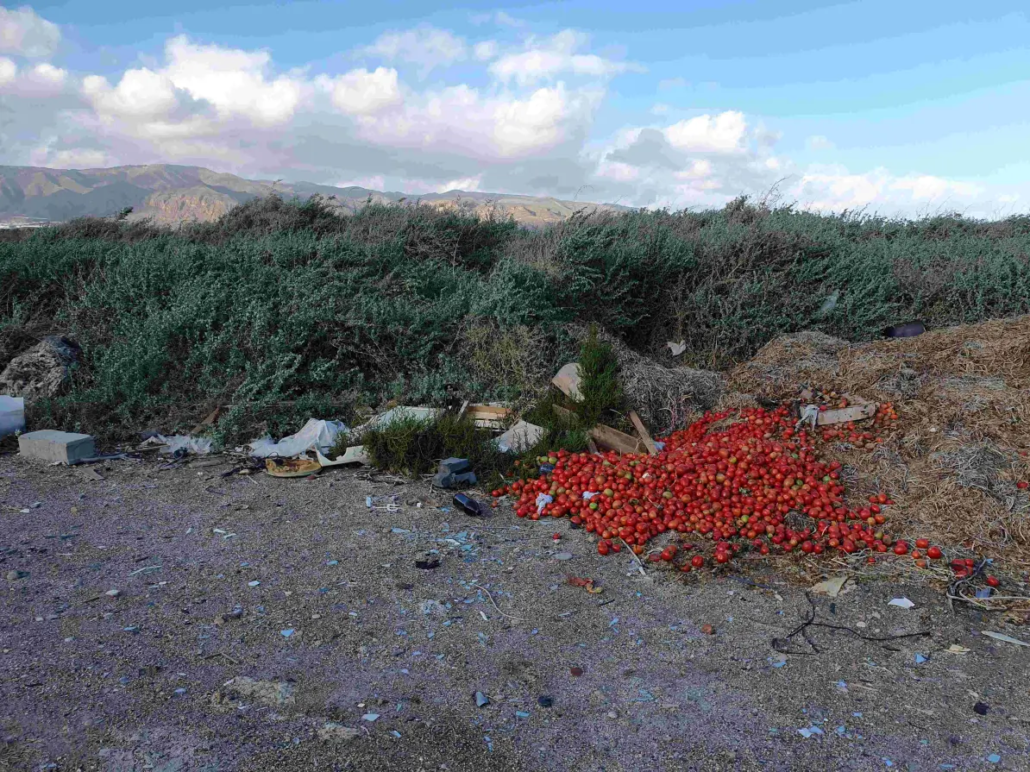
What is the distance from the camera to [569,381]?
6562 mm

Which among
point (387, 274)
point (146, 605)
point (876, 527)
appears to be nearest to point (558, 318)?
point (387, 274)

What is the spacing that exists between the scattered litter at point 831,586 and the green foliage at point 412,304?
8.95 feet

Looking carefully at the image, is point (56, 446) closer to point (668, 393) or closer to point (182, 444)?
point (182, 444)

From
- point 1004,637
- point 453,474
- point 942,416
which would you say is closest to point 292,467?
point 453,474

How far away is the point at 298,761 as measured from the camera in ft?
7.88

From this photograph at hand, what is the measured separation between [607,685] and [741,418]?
3.57 metres

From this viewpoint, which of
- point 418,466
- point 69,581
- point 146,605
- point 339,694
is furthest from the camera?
point 418,466

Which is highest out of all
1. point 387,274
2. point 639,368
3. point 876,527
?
point 387,274

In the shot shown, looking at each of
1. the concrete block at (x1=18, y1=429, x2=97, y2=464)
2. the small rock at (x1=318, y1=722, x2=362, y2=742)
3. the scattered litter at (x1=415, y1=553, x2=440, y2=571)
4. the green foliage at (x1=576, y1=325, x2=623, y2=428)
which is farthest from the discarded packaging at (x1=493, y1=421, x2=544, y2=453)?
the concrete block at (x1=18, y1=429, x2=97, y2=464)

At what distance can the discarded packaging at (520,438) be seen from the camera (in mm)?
5633

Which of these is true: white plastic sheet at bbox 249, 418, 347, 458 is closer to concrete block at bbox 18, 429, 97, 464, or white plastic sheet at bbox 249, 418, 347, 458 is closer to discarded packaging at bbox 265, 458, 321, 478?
discarded packaging at bbox 265, 458, 321, 478

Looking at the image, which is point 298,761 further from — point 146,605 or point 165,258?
point 165,258

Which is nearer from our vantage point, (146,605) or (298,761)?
(298,761)

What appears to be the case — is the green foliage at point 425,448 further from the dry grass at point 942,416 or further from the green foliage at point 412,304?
the dry grass at point 942,416
